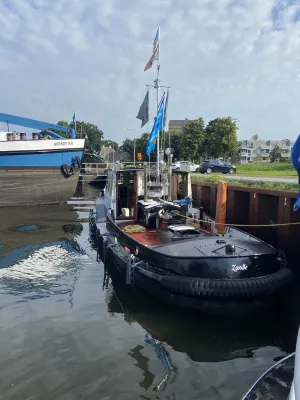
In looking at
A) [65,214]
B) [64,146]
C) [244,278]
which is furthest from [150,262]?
[64,146]

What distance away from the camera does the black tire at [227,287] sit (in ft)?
19.4

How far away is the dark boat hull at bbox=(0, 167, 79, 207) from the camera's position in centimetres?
2023

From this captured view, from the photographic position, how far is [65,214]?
1898 centimetres

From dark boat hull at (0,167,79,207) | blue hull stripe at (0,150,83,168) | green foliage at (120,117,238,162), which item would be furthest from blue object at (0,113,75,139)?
green foliage at (120,117,238,162)

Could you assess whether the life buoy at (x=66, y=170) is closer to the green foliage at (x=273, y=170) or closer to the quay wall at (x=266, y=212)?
the quay wall at (x=266, y=212)

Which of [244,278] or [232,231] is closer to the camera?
Result: [244,278]

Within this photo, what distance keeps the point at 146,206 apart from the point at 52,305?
3.40m

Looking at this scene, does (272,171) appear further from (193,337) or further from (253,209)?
(193,337)

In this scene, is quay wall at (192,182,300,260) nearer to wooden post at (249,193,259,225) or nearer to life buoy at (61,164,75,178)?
wooden post at (249,193,259,225)

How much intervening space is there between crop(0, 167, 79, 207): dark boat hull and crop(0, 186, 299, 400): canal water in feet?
40.9

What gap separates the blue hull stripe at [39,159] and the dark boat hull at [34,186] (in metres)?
0.25

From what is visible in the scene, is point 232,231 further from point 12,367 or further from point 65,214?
point 65,214

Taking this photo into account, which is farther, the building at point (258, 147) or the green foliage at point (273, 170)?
the building at point (258, 147)

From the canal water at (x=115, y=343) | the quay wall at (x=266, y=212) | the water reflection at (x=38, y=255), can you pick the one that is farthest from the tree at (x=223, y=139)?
the canal water at (x=115, y=343)
